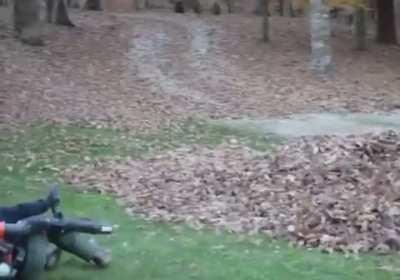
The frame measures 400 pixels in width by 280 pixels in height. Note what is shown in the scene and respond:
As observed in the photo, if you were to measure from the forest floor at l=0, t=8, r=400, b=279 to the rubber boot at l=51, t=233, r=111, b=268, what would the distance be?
0.38 ft

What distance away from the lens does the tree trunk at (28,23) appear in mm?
22438

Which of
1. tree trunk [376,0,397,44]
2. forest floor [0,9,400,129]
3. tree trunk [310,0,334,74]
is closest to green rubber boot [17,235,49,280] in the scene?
forest floor [0,9,400,129]

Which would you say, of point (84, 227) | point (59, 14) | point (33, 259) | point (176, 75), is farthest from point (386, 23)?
point (33, 259)

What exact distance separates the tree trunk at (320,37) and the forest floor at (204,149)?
0.46 m

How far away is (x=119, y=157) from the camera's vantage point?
12008 mm

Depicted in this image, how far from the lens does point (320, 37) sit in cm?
2289

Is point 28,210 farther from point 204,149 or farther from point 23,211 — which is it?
point 204,149

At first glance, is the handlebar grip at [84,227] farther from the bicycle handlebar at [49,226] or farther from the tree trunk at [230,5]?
the tree trunk at [230,5]

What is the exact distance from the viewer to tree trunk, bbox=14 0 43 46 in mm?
22438

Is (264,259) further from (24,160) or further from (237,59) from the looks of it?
(237,59)

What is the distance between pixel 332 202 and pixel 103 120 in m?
8.29

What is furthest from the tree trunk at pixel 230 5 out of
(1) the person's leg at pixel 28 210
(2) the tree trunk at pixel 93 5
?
(1) the person's leg at pixel 28 210

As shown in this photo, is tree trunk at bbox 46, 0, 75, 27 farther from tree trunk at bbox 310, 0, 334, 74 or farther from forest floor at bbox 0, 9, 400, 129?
tree trunk at bbox 310, 0, 334, 74

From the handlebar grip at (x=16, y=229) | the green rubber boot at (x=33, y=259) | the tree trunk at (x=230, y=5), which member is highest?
A: the tree trunk at (x=230, y=5)
